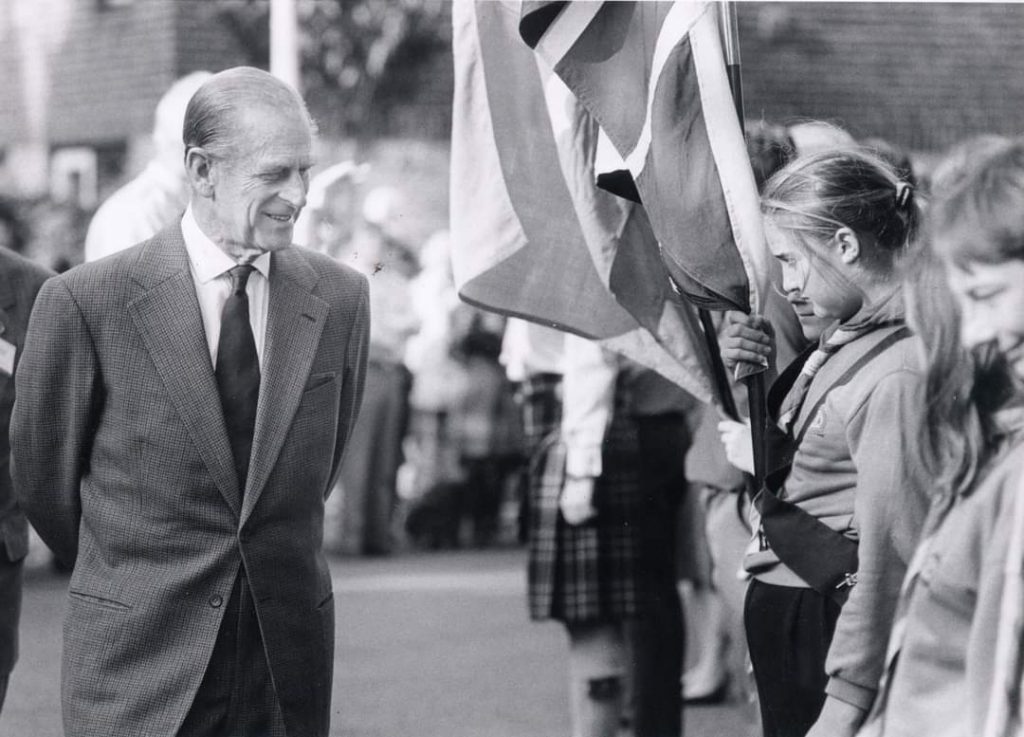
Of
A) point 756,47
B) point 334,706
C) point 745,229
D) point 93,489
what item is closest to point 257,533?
point 93,489

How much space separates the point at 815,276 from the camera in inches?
149

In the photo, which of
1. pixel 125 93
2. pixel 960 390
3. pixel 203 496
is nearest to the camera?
pixel 960 390

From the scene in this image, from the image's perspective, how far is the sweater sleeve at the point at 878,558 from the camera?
324cm

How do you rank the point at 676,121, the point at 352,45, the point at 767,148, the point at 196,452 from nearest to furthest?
the point at 196,452 < the point at 676,121 < the point at 767,148 < the point at 352,45

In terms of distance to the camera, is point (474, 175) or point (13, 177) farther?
point (13, 177)

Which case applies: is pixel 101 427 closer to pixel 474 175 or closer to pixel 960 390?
pixel 474 175

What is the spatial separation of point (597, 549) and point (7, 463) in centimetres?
204

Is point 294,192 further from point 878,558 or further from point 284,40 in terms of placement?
point 284,40

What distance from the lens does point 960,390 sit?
2.89 meters

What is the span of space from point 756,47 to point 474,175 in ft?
42.9

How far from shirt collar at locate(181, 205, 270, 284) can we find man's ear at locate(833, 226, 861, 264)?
4.14 ft

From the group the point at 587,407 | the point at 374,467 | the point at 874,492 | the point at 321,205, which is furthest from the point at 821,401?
the point at 374,467

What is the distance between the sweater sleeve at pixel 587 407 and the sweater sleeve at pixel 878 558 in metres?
2.46

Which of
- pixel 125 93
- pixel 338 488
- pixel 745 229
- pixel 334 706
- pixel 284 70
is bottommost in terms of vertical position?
pixel 334 706
